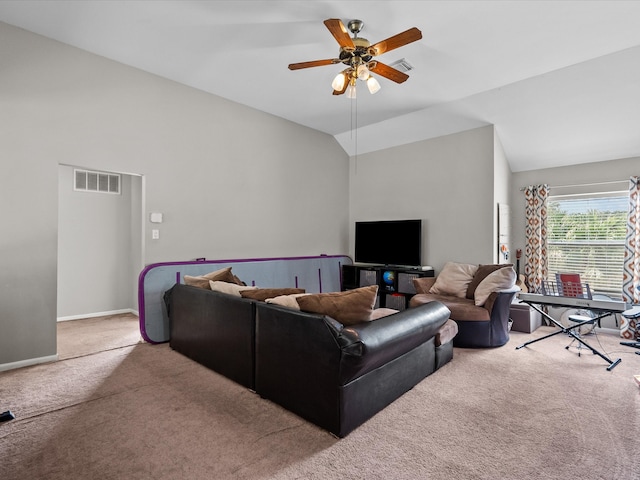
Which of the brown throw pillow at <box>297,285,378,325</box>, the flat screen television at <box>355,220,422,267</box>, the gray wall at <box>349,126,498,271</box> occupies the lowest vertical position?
the brown throw pillow at <box>297,285,378,325</box>

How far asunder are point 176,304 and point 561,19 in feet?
14.4

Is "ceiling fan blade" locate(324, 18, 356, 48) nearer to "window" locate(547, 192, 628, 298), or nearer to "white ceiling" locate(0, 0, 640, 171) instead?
"white ceiling" locate(0, 0, 640, 171)

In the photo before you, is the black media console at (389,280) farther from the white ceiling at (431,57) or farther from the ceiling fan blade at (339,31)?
the ceiling fan blade at (339,31)

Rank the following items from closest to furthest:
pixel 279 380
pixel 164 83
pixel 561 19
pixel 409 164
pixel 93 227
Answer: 1. pixel 279 380
2. pixel 561 19
3. pixel 164 83
4. pixel 93 227
5. pixel 409 164

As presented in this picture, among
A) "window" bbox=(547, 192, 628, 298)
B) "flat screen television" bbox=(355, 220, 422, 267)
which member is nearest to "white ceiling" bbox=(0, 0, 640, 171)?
"window" bbox=(547, 192, 628, 298)

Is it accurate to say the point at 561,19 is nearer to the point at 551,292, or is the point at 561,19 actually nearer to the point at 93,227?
the point at 551,292

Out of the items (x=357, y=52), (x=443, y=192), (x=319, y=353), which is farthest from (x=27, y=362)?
(x=443, y=192)

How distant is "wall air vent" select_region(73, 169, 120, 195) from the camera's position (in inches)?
196

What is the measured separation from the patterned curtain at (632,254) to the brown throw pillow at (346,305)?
4089 millimetres

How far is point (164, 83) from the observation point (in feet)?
13.4

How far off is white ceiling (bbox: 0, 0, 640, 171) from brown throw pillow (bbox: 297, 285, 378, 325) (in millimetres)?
2340

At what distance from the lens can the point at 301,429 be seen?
2080 mm

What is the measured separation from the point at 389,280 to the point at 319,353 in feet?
11.6

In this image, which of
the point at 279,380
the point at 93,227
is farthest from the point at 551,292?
the point at 93,227
